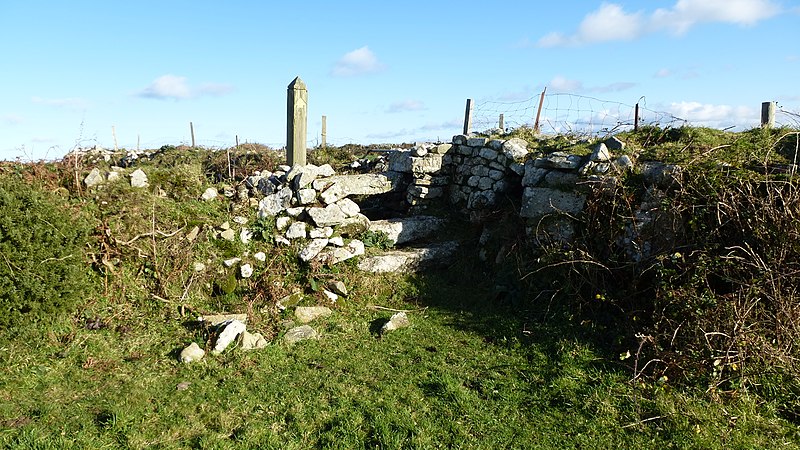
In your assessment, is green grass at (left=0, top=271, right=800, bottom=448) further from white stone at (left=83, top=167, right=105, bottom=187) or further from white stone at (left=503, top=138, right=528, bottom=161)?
white stone at (left=503, top=138, right=528, bottom=161)

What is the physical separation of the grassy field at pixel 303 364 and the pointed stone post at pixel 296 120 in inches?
78.2

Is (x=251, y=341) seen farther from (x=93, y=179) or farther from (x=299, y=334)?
(x=93, y=179)

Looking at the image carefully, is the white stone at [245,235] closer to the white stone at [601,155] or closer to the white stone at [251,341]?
the white stone at [251,341]

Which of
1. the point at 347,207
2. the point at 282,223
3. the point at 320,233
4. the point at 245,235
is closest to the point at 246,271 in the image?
the point at 245,235

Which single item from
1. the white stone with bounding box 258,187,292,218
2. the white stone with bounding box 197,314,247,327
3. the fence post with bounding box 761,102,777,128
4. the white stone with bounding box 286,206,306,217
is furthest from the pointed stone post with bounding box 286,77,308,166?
the fence post with bounding box 761,102,777,128

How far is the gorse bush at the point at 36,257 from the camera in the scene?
6.59 meters

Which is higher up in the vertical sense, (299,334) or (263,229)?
(263,229)

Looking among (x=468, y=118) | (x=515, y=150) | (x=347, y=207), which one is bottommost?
(x=347, y=207)

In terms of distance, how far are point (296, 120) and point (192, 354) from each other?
558 centimetres

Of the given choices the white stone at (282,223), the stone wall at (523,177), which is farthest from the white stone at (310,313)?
the stone wall at (523,177)

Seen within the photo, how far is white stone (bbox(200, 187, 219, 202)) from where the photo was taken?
9.83 metres

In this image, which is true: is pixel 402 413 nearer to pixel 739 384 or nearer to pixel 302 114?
pixel 739 384

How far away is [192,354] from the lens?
21.7 feet

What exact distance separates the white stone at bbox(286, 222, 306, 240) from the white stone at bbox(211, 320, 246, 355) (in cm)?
237
